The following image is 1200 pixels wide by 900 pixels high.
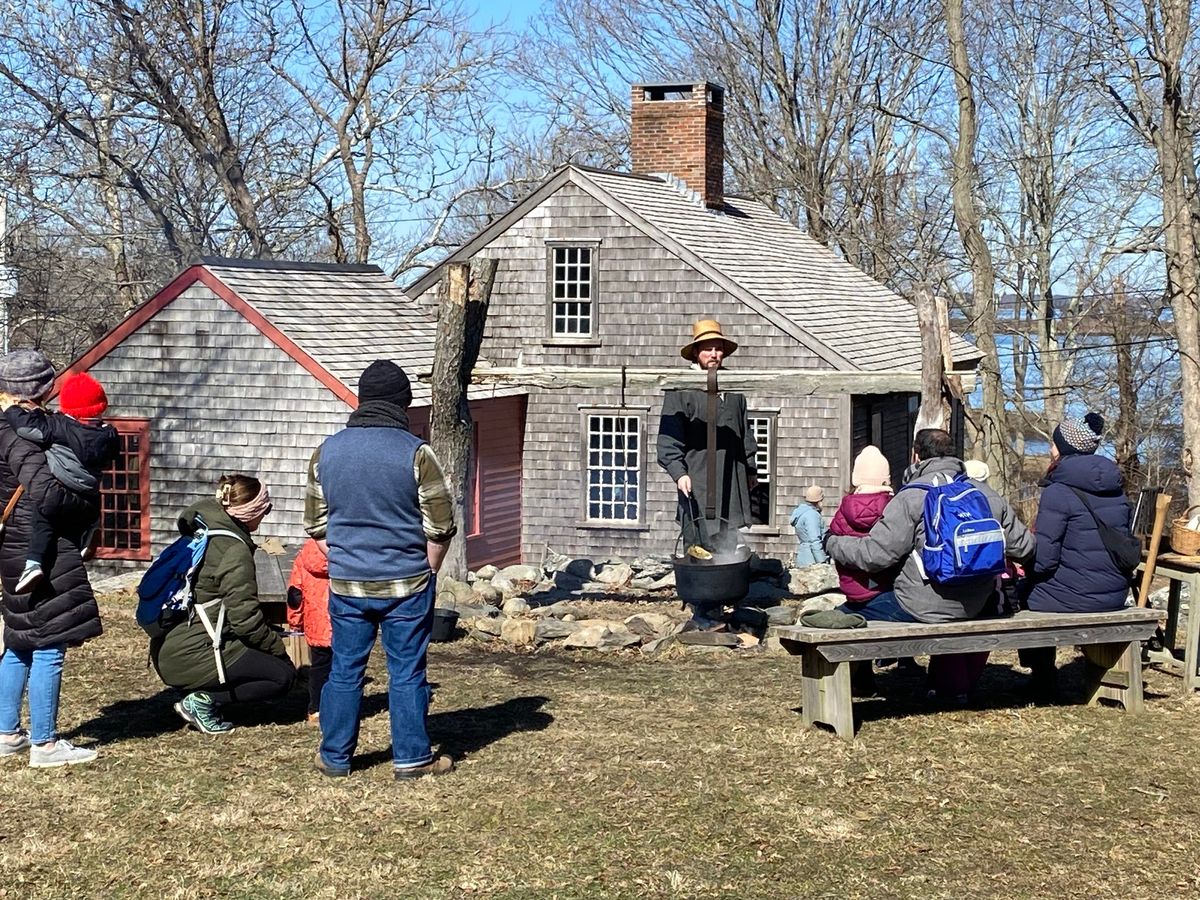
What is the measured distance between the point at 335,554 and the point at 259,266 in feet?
42.1

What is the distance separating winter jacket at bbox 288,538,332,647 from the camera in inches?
305

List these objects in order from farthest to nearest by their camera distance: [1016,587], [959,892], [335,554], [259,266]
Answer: [259,266] → [1016,587] → [335,554] → [959,892]

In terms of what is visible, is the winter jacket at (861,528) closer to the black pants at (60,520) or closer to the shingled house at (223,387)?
the black pants at (60,520)

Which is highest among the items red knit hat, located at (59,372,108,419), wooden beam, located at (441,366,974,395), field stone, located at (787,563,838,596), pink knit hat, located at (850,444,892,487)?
wooden beam, located at (441,366,974,395)

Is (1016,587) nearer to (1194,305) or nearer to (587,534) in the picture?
(587,534)

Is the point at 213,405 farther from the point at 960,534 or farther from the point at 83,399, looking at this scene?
the point at 960,534

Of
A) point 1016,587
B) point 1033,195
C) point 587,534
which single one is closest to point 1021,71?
point 1033,195

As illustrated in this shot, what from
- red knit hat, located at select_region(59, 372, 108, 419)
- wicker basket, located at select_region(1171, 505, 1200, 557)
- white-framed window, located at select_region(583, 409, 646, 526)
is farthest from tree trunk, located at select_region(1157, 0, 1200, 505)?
red knit hat, located at select_region(59, 372, 108, 419)

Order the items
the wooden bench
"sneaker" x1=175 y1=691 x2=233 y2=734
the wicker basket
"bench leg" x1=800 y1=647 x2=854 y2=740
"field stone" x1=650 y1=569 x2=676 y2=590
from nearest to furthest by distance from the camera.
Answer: the wooden bench, "bench leg" x1=800 y1=647 x2=854 y2=740, "sneaker" x1=175 y1=691 x2=233 y2=734, the wicker basket, "field stone" x1=650 y1=569 x2=676 y2=590

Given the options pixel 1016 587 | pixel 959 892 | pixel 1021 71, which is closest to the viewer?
pixel 959 892

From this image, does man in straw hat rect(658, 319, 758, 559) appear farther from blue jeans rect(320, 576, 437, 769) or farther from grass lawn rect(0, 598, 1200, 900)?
blue jeans rect(320, 576, 437, 769)

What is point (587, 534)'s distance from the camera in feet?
70.0

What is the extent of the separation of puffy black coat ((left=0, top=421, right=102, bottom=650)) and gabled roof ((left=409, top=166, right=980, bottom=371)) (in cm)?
1407

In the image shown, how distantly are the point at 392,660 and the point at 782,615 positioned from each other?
566 centimetres
